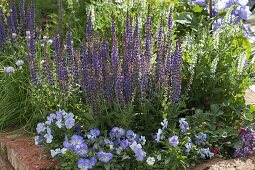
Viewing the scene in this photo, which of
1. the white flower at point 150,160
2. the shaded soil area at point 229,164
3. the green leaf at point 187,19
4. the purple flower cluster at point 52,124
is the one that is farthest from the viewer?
the green leaf at point 187,19

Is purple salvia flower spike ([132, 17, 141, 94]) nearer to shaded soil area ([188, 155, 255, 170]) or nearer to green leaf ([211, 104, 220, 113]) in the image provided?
green leaf ([211, 104, 220, 113])

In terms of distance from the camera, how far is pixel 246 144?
10.4 feet

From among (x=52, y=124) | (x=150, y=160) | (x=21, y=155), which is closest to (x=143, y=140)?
(x=150, y=160)

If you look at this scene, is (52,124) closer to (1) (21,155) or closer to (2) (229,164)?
(1) (21,155)

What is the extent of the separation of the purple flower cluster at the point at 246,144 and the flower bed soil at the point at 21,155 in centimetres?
111

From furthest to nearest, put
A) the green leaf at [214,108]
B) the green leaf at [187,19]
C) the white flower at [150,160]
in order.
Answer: the green leaf at [187,19] < the green leaf at [214,108] < the white flower at [150,160]


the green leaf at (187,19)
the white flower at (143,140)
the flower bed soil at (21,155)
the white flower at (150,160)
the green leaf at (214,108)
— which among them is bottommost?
the flower bed soil at (21,155)

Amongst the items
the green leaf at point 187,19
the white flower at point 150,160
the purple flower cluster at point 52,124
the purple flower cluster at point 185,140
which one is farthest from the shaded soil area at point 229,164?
the green leaf at point 187,19

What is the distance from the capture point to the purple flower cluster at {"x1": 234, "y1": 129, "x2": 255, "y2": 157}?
3152 millimetres

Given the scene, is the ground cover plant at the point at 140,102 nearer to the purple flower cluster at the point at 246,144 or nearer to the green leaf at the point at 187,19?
the purple flower cluster at the point at 246,144

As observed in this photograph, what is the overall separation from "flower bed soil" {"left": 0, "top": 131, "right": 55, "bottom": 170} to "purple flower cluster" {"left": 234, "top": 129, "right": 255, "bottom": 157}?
3.64 ft

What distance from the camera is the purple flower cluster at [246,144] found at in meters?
3.15

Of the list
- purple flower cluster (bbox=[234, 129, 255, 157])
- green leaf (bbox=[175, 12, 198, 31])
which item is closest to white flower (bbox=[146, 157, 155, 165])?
purple flower cluster (bbox=[234, 129, 255, 157])

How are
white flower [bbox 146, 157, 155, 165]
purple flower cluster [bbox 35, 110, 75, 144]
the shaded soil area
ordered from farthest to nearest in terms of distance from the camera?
purple flower cluster [bbox 35, 110, 75, 144] < the shaded soil area < white flower [bbox 146, 157, 155, 165]
